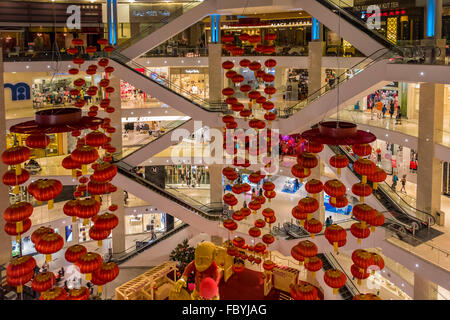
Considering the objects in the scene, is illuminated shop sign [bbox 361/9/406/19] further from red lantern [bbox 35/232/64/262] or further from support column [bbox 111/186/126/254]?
red lantern [bbox 35/232/64/262]

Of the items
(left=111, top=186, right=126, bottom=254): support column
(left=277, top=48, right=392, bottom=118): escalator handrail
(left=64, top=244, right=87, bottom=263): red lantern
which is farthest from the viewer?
(left=111, top=186, right=126, bottom=254): support column

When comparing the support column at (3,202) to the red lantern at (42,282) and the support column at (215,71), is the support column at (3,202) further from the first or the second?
the support column at (215,71)

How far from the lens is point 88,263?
20.8ft

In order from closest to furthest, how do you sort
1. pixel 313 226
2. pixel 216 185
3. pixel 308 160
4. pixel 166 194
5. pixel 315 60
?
pixel 308 160 → pixel 313 226 → pixel 166 194 → pixel 315 60 → pixel 216 185

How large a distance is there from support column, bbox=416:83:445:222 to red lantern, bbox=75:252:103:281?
9784mm

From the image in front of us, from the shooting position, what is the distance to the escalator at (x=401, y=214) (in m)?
11.1

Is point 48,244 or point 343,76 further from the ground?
point 343,76

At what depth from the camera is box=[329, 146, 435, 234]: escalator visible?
11.1 m

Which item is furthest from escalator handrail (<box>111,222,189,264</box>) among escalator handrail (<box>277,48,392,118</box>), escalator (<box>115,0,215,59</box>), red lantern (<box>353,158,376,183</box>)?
red lantern (<box>353,158,376,183</box>)

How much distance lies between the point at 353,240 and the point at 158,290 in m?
5.99

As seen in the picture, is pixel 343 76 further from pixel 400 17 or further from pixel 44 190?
pixel 400 17

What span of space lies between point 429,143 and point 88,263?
32.8 ft

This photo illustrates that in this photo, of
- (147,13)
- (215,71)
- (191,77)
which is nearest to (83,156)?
(215,71)

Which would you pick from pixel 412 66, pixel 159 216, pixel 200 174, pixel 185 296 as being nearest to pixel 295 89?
pixel 200 174
